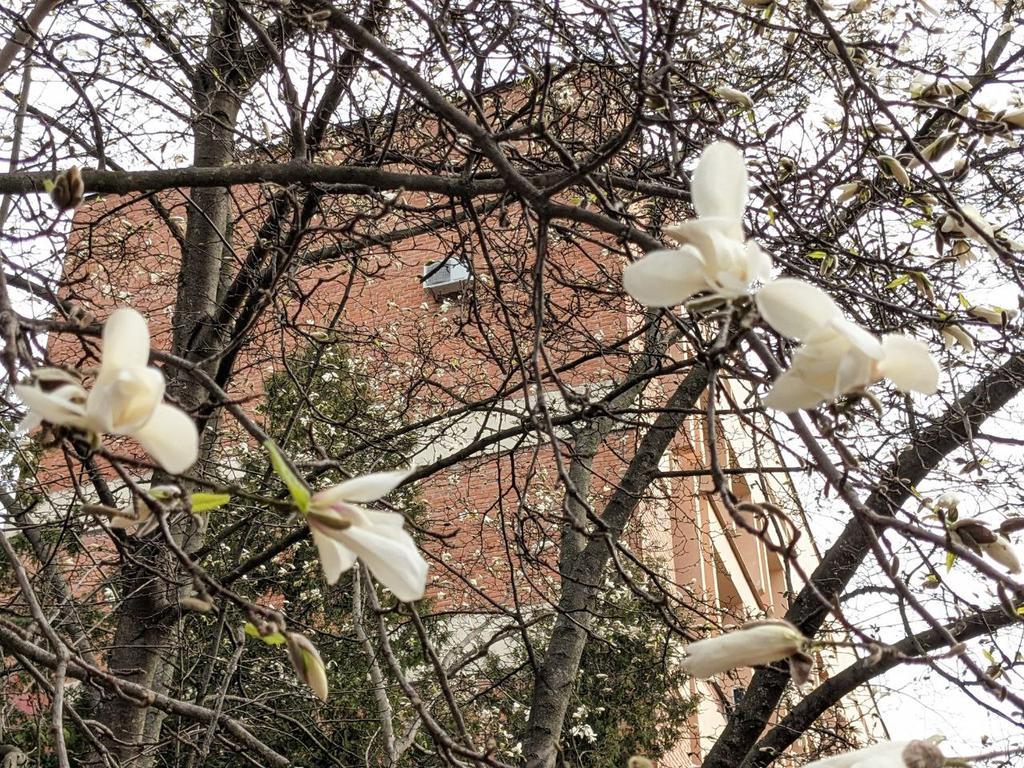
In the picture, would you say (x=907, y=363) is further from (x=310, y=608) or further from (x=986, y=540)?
(x=310, y=608)

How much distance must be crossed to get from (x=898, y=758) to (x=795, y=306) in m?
0.42

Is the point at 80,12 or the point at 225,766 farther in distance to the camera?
the point at 225,766

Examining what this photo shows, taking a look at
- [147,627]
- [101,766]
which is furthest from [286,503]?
[147,627]

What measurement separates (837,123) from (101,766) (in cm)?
296

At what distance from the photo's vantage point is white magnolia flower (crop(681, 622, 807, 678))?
897mm

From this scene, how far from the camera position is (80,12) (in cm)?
330

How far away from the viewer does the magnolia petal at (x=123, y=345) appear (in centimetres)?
72

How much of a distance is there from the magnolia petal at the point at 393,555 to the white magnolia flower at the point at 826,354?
0.33 meters

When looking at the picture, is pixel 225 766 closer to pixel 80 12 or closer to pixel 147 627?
pixel 147 627

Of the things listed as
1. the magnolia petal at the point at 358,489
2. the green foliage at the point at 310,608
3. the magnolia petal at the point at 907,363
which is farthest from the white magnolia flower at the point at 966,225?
the green foliage at the point at 310,608

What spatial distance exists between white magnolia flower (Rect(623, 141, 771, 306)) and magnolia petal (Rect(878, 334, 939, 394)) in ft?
0.40

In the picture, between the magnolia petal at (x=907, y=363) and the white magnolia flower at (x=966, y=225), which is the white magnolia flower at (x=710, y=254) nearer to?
the magnolia petal at (x=907, y=363)

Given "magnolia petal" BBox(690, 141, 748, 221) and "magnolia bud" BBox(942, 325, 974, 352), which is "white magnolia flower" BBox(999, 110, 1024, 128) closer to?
"magnolia bud" BBox(942, 325, 974, 352)

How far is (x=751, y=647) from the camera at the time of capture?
0.90 metres
